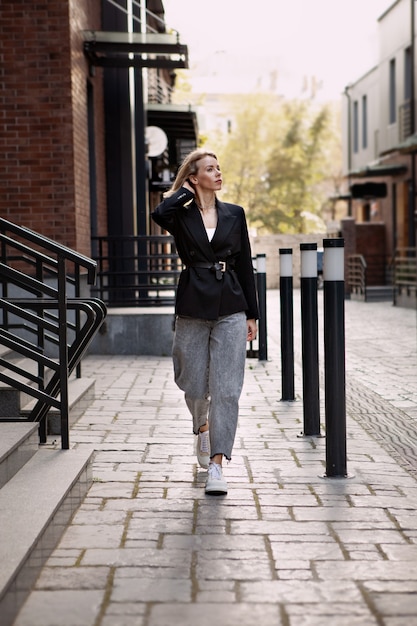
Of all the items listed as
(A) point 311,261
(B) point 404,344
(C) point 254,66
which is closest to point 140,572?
(A) point 311,261

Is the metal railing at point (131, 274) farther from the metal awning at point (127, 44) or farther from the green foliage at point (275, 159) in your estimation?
the green foliage at point (275, 159)

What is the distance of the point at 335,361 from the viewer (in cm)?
549

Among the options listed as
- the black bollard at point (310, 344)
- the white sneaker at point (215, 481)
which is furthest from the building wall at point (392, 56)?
the white sneaker at point (215, 481)

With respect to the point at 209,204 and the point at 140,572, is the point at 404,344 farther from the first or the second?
the point at 140,572

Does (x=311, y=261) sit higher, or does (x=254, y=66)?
(x=254, y=66)

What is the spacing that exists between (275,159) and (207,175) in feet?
158

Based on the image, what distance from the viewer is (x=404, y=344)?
14070 mm

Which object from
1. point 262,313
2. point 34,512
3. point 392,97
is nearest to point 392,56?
point 392,97

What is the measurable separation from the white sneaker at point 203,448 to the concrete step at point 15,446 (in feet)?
2.98

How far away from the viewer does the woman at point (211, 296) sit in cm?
528

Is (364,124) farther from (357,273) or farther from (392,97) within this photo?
(357,273)

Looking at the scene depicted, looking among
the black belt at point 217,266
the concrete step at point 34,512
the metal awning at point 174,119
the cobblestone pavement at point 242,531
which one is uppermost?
the metal awning at point 174,119

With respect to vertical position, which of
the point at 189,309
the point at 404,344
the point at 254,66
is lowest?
the point at 404,344

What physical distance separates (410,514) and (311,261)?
8.72 ft
